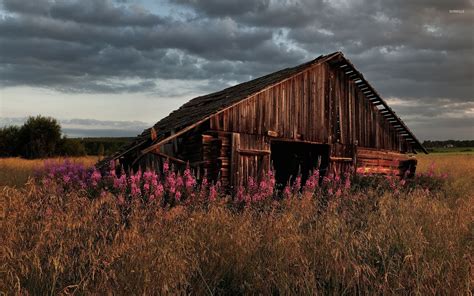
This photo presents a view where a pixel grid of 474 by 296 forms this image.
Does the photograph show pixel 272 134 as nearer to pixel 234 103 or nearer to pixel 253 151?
pixel 253 151

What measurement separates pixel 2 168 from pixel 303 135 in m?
15.6

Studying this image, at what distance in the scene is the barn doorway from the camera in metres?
15.3

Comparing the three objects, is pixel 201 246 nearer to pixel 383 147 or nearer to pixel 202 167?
pixel 202 167

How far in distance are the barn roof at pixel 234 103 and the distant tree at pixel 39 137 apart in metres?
21.9

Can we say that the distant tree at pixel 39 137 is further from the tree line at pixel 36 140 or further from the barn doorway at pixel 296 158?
the barn doorway at pixel 296 158

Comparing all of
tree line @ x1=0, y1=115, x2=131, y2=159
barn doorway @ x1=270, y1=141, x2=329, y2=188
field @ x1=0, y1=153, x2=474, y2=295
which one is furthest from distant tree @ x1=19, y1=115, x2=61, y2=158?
field @ x1=0, y1=153, x2=474, y2=295

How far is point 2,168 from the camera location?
2059 centimetres

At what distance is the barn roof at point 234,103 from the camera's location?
11203 millimetres

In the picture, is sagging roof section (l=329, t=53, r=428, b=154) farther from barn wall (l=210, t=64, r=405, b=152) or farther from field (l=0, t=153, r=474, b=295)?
field (l=0, t=153, r=474, b=295)

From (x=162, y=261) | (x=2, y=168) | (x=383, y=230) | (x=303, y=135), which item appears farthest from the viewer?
(x=2, y=168)

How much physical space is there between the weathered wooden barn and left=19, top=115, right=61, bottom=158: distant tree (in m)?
22.3

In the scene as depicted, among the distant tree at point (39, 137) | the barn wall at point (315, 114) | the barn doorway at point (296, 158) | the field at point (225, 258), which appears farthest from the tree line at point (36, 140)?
the field at point (225, 258)

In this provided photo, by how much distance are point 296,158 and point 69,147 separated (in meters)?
25.5

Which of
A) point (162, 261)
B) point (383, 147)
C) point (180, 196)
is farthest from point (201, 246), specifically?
point (383, 147)
